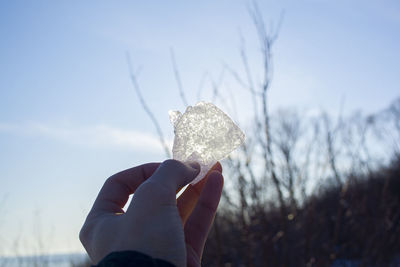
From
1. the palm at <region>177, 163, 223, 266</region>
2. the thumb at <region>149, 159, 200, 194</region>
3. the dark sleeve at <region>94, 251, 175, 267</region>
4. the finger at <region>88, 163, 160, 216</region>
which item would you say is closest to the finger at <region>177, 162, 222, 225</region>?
the palm at <region>177, 163, 223, 266</region>

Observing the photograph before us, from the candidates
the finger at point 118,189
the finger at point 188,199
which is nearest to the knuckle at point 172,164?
the finger at point 118,189

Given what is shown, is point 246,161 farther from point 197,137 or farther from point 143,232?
point 143,232

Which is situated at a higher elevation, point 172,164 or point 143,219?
point 172,164

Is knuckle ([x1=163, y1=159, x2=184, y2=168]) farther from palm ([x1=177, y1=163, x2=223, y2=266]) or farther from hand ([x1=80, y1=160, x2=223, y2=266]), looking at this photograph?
palm ([x1=177, y1=163, x2=223, y2=266])

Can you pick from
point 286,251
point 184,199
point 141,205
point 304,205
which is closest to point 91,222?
point 141,205

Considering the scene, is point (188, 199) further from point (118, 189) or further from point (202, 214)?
point (118, 189)

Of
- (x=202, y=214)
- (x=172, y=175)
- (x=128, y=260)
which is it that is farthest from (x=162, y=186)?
(x=202, y=214)
